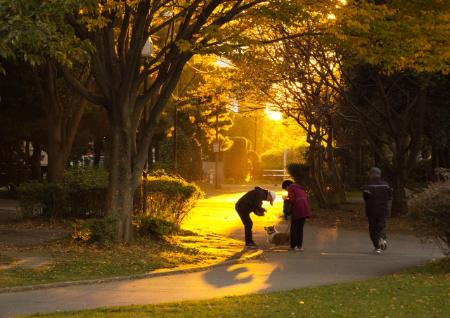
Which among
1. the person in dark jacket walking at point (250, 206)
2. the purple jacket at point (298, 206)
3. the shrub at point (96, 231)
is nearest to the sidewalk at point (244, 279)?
the purple jacket at point (298, 206)

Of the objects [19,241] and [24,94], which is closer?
[19,241]

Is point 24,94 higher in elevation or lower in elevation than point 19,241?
higher

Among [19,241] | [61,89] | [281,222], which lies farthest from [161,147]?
[19,241]

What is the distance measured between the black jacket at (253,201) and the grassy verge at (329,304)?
5.85m

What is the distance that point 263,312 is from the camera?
792cm

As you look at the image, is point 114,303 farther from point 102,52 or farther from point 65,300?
point 102,52

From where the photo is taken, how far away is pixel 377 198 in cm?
1525

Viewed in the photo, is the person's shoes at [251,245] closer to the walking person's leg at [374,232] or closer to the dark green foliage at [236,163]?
the walking person's leg at [374,232]

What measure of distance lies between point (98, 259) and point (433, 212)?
5.53 metres

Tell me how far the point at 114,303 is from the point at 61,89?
61.8 ft

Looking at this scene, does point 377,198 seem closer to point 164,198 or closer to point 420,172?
point 164,198

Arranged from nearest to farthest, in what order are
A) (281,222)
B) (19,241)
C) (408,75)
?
(19,241) < (408,75) < (281,222)

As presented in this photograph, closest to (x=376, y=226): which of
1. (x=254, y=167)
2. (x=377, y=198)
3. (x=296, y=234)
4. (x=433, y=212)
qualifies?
(x=377, y=198)

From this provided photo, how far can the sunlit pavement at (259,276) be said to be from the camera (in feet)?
29.9
